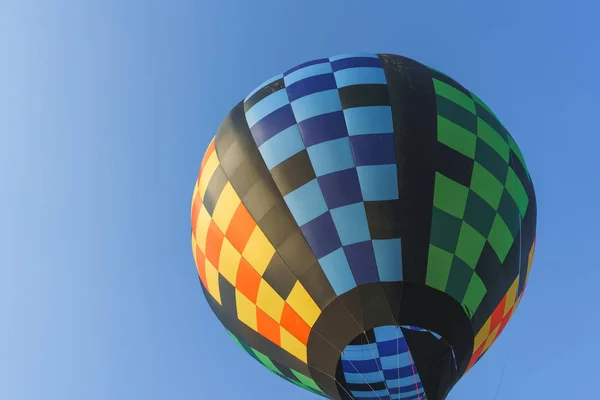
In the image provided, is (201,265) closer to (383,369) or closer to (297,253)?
(297,253)

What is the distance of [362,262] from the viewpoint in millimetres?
4836

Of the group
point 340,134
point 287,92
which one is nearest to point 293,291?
point 340,134

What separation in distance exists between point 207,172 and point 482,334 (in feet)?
12.1

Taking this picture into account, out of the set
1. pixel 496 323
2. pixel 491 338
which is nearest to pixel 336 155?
pixel 496 323

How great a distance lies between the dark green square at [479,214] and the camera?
17.3 ft

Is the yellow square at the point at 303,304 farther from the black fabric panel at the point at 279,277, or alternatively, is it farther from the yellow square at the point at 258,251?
the yellow square at the point at 258,251

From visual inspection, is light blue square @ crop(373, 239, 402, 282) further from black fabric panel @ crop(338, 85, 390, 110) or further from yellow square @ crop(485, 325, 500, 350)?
yellow square @ crop(485, 325, 500, 350)

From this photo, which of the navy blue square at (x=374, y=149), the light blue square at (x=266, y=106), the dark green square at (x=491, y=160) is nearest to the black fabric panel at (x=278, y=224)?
the navy blue square at (x=374, y=149)

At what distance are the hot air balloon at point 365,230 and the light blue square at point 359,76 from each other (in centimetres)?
2

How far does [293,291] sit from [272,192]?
107 centimetres

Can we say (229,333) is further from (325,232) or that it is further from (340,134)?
(340,134)

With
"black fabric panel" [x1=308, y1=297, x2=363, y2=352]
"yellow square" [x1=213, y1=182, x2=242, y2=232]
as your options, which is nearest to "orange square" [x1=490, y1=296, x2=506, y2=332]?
"black fabric panel" [x1=308, y1=297, x2=363, y2=352]

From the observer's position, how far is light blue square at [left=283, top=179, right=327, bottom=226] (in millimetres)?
5105

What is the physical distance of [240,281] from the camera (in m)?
5.54
